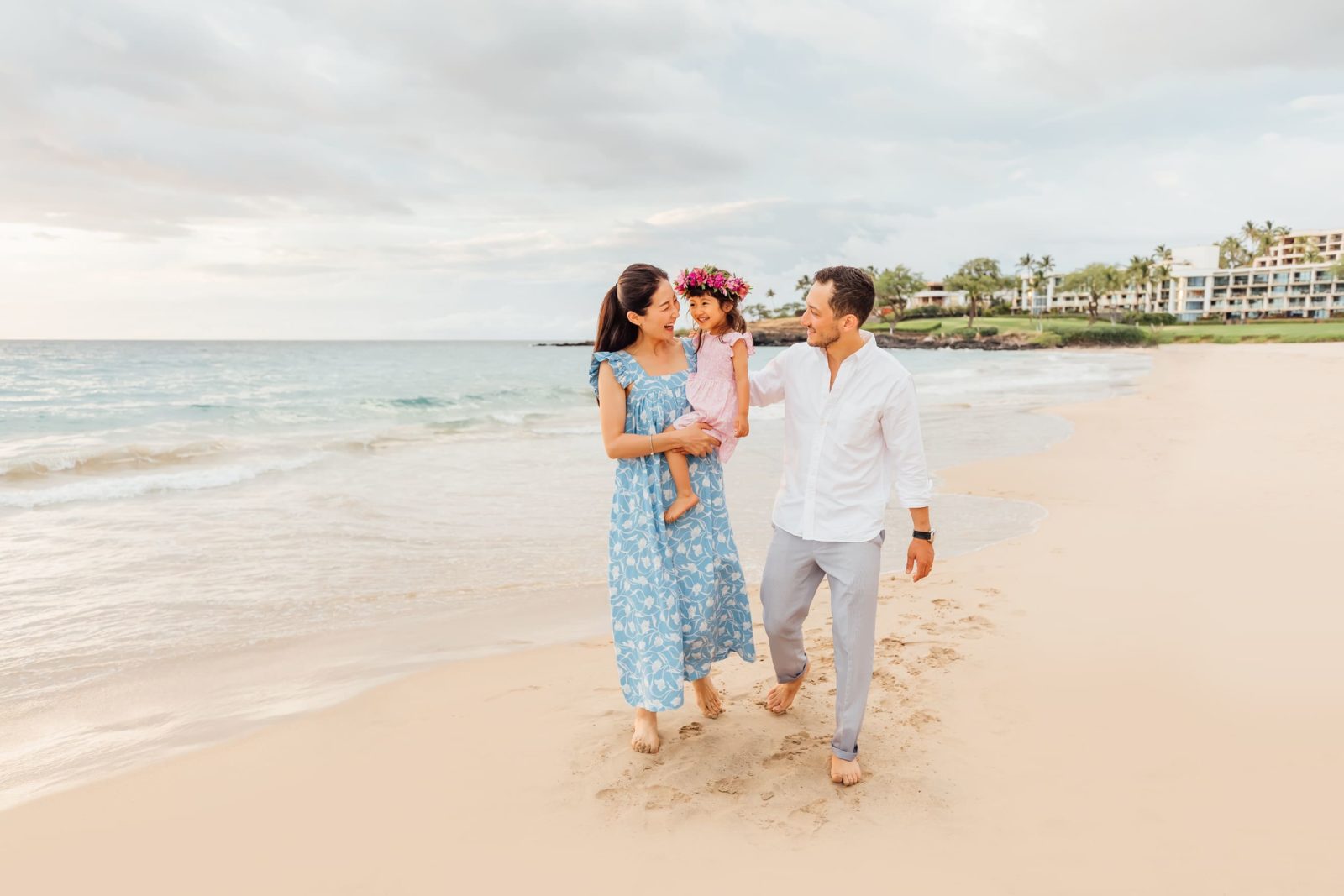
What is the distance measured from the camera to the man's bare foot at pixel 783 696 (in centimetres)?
363

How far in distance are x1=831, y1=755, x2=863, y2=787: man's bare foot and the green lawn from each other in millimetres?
66848

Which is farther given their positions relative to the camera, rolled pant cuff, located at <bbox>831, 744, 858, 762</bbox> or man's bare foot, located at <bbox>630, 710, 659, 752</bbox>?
man's bare foot, located at <bbox>630, 710, 659, 752</bbox>

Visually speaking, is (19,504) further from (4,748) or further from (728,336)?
(728,336)

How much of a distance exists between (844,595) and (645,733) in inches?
42.0

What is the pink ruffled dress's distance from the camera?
10.4ft

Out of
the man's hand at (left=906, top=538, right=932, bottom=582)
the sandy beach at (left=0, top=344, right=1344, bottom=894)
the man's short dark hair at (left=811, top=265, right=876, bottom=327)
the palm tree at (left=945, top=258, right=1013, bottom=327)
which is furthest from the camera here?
the palm tree at (left=945, top=258, right=1013, bottom=327)

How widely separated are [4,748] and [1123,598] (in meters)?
6.19

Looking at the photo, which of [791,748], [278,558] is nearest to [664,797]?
[791,748]

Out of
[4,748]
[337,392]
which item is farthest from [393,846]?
Result: [337,392]

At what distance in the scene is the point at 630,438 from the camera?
3146mm

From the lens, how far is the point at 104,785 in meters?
3.21

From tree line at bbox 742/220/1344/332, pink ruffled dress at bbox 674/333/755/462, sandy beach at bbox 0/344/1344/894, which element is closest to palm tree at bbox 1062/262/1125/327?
tree line at bbox 742/220/1344/332

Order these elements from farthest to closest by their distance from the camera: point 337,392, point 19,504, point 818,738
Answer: point 337,392
point 19,504
point 818,738

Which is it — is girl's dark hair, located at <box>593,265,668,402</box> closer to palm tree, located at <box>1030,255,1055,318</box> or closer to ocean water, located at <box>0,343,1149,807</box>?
ocean water, located at <box>0,343,1149,807</box>
